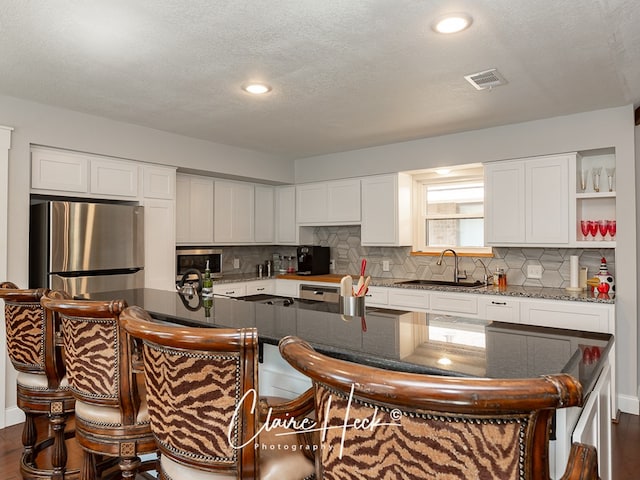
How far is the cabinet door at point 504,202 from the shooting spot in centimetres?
396

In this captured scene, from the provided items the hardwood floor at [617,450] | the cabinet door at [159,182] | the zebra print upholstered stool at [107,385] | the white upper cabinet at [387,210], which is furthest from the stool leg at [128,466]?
the white upper cabinet at [387,210]

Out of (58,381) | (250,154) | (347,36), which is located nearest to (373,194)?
(250,154)

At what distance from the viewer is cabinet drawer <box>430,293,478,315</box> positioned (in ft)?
→ 12.8

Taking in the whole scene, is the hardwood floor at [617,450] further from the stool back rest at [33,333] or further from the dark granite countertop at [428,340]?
the dark granite countertop at [428,340]

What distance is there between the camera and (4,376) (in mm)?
3176

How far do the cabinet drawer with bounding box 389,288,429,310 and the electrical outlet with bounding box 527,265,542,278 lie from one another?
40.7 inches

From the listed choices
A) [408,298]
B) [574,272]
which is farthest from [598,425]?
[408,298]

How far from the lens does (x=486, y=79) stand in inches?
112

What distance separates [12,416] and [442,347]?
3421mm

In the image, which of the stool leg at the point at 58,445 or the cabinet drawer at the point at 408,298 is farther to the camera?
the cabinet drawer at the point at 408,298

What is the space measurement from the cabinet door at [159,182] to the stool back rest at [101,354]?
2.72 m

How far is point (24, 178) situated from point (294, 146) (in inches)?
104

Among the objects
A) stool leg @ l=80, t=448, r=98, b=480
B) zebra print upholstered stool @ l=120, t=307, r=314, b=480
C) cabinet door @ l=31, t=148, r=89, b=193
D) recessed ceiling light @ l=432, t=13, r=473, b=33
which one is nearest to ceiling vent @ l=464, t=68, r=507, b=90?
recessed ceiling light @ l=432, t=13, r=473, b=33

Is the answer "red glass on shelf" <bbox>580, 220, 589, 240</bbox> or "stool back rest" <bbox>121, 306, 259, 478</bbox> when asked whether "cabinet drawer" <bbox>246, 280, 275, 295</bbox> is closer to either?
"red glass on shelf" <bbox>580, 220, 589, 240</bbox>
